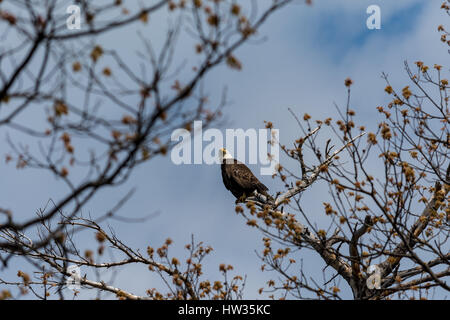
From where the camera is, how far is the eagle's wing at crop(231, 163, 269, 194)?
10500mm

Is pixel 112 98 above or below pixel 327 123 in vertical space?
below

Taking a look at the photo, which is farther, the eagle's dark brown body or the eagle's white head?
the eagle's white head

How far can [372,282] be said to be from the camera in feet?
24.4

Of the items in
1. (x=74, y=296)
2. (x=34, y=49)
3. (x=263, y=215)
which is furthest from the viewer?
(x=74, y=296)

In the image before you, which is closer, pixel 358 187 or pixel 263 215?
pixel 358 187

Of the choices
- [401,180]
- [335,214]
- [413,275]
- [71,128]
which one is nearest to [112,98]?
[71,128]

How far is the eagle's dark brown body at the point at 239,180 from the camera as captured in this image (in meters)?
10.5

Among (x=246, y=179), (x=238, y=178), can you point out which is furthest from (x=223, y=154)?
(x=246, y=179)

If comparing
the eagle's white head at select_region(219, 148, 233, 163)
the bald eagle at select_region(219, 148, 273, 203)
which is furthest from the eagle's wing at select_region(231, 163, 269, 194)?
the eagle's white head at select_region(219, 148, 233, 163)

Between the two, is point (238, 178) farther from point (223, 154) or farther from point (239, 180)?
point (223, 154)

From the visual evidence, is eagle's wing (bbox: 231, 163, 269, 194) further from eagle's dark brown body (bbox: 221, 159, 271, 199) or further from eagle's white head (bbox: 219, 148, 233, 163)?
eagle's white head (bbox: 219, 148, 233, 163)

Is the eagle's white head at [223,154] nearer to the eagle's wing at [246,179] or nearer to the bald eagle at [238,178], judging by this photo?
the bald eagle at [238,178]
